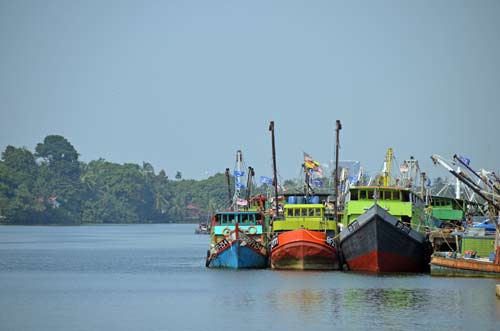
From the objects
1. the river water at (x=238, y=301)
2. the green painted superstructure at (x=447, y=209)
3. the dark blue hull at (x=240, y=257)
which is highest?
the green painted superstructure at (x=447, y=209)

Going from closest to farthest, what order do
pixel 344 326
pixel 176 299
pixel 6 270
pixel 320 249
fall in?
pixel 344 326 < pixel 176 299 < pixel 320 249 < pixel 6 270

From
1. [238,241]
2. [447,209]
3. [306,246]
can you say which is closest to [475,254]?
[306,246]

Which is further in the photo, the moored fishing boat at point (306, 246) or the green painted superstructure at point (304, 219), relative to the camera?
the green painted superstructure at point (304, 219)

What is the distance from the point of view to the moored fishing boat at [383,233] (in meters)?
81.8

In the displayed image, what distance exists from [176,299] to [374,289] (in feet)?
44.4

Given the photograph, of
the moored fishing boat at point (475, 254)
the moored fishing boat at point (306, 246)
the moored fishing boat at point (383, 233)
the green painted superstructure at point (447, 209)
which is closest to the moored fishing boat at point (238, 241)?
the moored fishing boat at point (306, 246)

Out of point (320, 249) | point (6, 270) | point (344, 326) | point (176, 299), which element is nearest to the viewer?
point (344, 326)

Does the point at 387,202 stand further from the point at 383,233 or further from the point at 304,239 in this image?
the point at 304,239

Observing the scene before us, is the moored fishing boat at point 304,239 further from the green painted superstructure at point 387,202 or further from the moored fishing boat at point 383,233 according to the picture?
the green painted superstructure at point 387,202

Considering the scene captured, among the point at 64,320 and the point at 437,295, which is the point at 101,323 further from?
the point at 437,295

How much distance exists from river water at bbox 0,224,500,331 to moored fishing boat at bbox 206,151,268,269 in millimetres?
1274

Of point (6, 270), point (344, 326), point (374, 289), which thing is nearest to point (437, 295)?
point (374, 289)

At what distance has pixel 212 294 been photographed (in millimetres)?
73875

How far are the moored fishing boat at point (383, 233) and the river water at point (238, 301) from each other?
5.81ft
